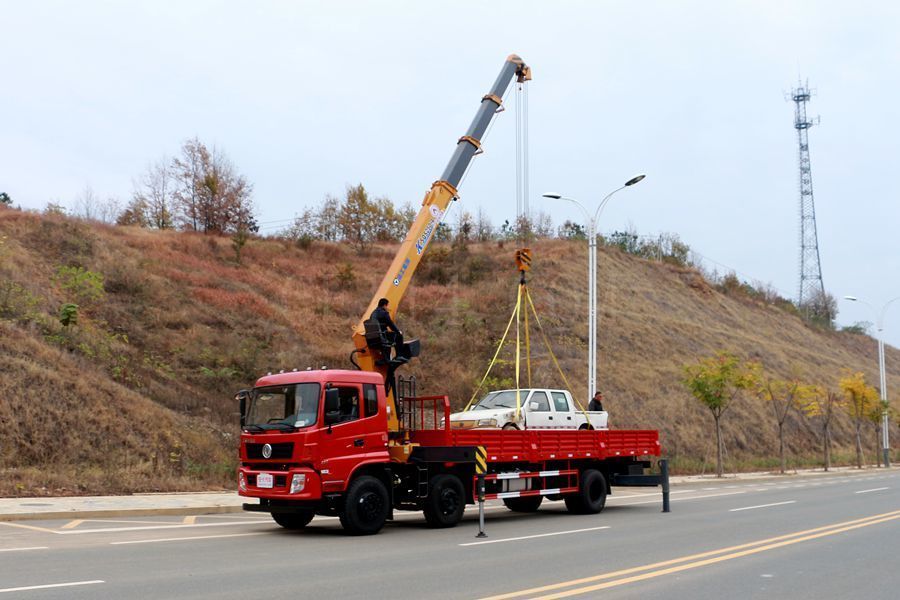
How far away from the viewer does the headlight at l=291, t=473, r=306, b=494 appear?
13.5 m

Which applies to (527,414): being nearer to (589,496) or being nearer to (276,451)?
(589,496)

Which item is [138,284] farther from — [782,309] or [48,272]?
[782,309]

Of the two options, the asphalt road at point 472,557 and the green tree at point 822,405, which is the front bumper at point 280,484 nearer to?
the asphalt road at point 472,557

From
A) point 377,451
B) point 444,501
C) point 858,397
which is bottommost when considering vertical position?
point 444,501

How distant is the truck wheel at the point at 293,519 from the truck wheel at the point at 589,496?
21.4ft

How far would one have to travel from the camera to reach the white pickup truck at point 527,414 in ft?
60.4

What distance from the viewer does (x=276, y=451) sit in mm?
13930

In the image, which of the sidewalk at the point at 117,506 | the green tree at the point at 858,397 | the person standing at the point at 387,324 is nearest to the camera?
the sidewalk at the point at 117,506

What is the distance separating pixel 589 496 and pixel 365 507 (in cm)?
663

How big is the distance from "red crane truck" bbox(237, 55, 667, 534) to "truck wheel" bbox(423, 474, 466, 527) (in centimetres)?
2

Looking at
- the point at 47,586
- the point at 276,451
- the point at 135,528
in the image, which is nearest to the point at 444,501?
the point at 276,451

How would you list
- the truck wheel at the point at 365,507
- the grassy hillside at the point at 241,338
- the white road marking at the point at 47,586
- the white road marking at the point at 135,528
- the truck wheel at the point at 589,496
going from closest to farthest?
1. the white road marking at the point at 47,586
2. the white road marking at the point at 135,528
3. the truck wheel at the point at 365,507
4. the truck wheel at the point at 589,496
5. the grassy hillside at the point at 241,338

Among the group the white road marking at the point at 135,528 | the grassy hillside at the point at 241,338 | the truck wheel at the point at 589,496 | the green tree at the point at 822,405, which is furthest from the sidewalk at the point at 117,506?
the green tree at the point at 822,405

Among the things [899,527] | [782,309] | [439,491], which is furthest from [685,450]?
[782,309]
